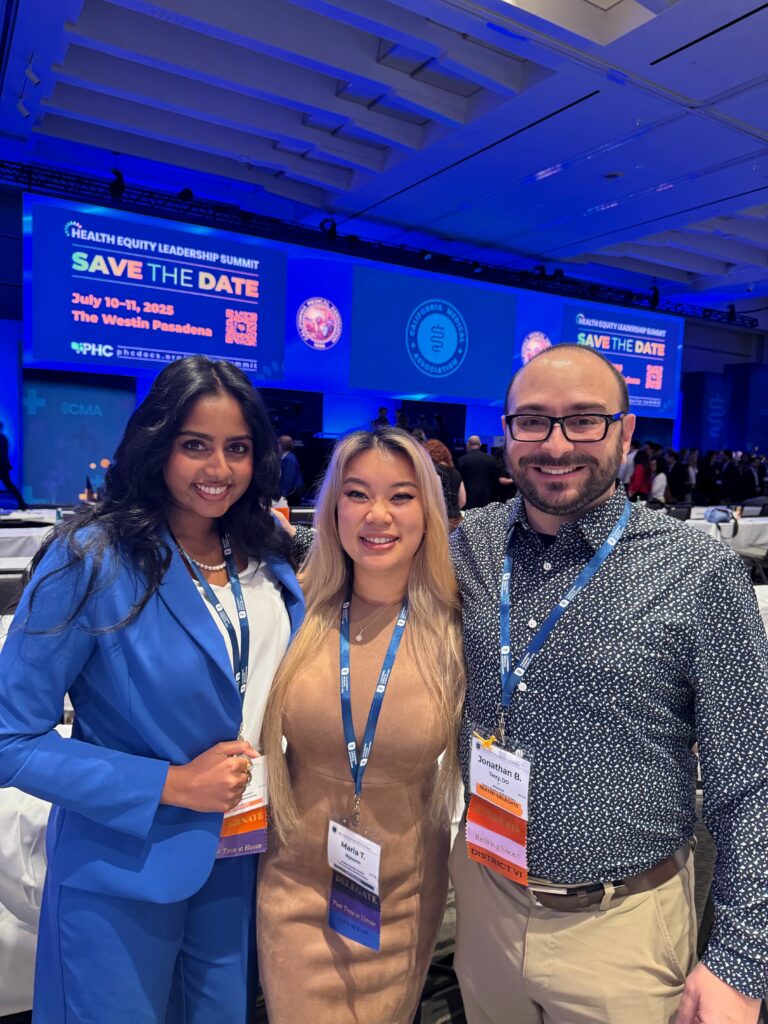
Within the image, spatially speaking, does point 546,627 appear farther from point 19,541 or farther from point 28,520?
point 28,520

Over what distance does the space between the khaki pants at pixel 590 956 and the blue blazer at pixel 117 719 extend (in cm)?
52

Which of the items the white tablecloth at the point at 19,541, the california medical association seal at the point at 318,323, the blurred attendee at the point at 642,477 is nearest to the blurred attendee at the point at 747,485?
the blurred attendee at the point at 642,477

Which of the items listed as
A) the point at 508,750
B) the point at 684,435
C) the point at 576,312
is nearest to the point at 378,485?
the point at 508,750

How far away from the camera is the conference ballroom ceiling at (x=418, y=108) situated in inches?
190

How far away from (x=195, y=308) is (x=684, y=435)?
38.4ft

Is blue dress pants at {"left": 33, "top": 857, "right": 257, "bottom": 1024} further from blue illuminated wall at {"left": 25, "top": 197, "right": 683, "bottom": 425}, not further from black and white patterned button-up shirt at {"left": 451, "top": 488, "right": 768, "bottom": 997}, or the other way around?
blue illuminated wall at {"left": 25, "top": 197, "right": 683, "bottom": 425}

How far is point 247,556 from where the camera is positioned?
1422 mm

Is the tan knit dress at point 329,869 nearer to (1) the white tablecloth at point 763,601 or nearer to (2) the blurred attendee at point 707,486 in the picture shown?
(1) the white tablecloth at point 763,601

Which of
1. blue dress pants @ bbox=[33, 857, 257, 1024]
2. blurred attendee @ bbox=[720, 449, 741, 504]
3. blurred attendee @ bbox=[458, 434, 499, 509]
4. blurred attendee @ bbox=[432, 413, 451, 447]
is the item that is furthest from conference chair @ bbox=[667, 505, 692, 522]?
blurred attendee @ bbox=[720, 449, 741, 504]

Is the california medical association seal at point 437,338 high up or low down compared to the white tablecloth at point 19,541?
up

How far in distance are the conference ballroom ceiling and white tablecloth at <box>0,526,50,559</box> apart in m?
3.52

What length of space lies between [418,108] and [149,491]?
592 centimetres

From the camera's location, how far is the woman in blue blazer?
43.8 inches

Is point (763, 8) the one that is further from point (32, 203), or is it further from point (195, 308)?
point (32, 203)
